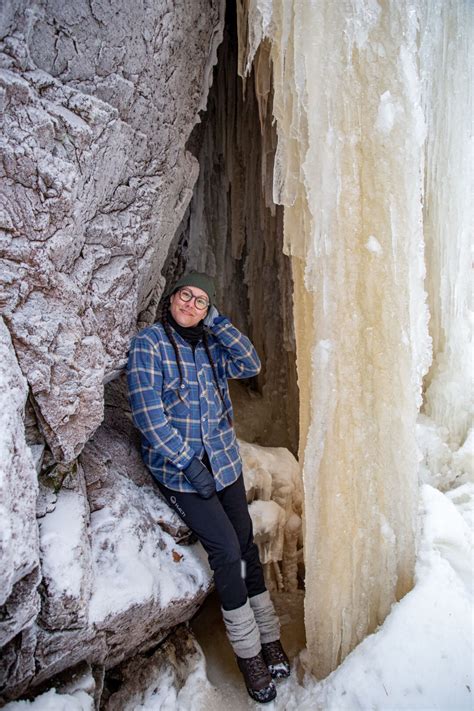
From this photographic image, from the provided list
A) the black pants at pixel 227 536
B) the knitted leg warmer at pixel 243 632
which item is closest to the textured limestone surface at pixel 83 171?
the black pants at pixel 227 536

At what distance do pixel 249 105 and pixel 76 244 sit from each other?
233cm

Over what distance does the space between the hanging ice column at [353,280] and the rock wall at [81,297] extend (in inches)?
21.0

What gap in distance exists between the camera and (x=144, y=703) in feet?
6.58

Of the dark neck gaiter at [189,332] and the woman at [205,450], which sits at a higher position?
the dark neck gaiter at [189,332]

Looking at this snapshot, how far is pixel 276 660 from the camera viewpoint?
7.23 feet

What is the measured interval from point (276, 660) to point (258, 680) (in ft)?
0.58

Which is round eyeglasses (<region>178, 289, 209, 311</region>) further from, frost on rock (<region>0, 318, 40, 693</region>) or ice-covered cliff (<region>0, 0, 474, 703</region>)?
frost on rock (<region>0, 318, 40, 693</region>)

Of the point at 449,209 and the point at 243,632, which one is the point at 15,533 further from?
the point at 449,209

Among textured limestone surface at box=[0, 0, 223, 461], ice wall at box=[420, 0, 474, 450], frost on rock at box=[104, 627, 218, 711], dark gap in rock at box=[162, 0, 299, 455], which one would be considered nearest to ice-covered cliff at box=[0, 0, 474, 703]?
textured limestone surface at box=[0, 0, 223, 461]

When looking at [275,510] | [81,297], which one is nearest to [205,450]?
[275,510]

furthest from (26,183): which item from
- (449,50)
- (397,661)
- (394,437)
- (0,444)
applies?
(449,50)

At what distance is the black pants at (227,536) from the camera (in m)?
2.11

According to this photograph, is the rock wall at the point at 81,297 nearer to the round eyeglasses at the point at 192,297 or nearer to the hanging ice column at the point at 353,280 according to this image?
the round eyeglasses at the point at 192,297

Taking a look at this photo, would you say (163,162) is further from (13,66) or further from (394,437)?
(394,437)
